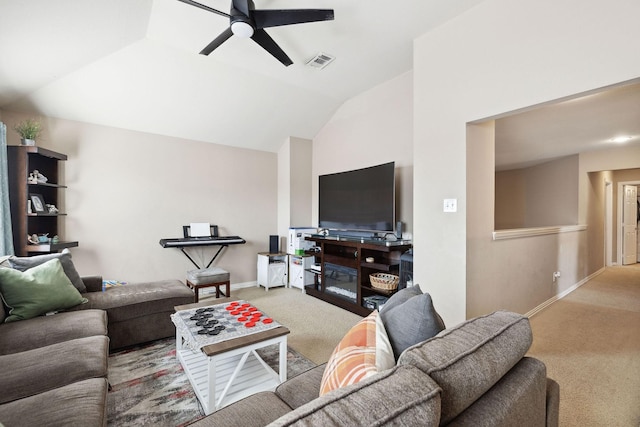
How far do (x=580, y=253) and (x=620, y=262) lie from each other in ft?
9.77

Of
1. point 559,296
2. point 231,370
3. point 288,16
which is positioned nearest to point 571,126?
point 559,296

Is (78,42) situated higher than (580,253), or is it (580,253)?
(78,42)

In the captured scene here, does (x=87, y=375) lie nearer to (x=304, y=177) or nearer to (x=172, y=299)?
(x=172, y=299)

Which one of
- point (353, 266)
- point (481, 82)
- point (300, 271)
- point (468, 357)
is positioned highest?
point (481, 82)

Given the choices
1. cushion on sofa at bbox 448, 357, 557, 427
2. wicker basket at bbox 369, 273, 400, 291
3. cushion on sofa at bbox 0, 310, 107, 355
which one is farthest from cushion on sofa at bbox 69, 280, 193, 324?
cushion on sofa at bbox 448, 357, 557, 427

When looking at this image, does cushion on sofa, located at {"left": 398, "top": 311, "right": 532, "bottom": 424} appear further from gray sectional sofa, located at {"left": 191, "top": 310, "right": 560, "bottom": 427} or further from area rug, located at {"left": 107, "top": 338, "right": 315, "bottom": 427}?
area rug, located at {"left": 107, "top": 338, "right": 315, "bottom": 427}

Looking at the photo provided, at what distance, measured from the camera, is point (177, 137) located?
4.26 metres

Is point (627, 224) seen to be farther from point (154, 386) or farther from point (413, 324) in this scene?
point (154, 386)

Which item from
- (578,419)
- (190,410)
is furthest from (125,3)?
(578,419)

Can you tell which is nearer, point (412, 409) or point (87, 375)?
point (412, 409)

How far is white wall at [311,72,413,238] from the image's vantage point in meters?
3.64

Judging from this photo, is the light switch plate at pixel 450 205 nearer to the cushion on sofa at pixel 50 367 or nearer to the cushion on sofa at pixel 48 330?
the cushion on sofa at pixel 50 367

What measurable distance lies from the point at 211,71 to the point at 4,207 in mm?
2422

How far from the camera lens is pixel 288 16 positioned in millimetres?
2111
